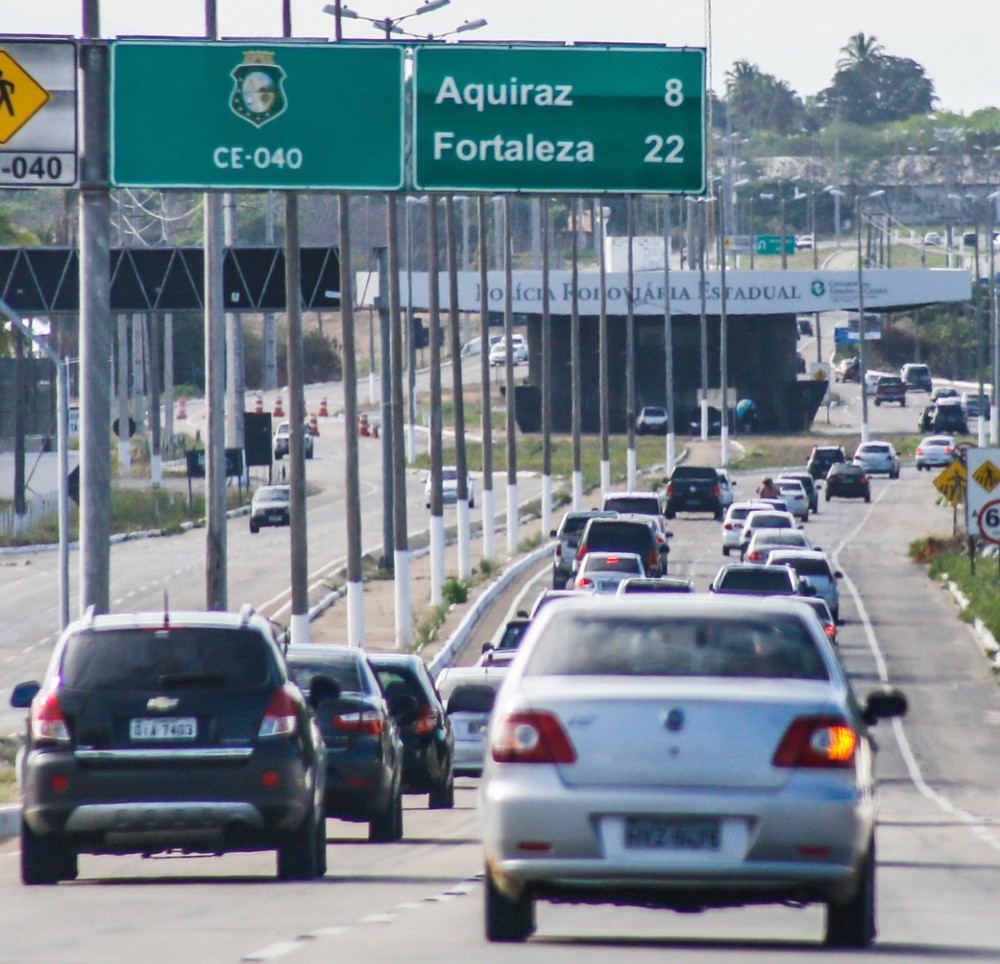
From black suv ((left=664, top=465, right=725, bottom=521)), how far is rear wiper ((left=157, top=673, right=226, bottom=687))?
5446cm

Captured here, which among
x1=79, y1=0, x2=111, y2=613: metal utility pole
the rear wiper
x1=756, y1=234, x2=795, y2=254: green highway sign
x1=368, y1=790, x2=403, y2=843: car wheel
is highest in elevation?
x1=756, y1=234, x2=795, y2=254: green highway sign

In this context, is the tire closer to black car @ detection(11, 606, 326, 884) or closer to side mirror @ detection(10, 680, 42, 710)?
black car @ detection(11, 606, 326, 884)

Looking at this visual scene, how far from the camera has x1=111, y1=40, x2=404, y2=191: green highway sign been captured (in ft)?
66.4

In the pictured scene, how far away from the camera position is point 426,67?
68.4 ft

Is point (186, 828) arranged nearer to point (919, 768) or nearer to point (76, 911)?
point (76, 911)

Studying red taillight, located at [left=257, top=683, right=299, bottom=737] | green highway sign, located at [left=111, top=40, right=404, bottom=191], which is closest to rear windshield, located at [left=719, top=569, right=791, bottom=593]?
green highway sign, located at [left=111, top=40, right=404, bottom=191]

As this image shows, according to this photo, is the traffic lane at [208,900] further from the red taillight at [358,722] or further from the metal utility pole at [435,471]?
the metal utility pole at [435,471]

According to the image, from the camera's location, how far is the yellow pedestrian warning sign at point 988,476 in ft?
115

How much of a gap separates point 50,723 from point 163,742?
0.65 metres

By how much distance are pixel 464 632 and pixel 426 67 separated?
21317mm

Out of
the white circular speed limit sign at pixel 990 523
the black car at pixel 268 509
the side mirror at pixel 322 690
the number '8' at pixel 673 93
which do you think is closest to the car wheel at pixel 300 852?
the side mirror at pixel 322 690

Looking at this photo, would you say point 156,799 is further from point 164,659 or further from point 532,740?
point 532,740

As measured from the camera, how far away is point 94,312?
757 inches

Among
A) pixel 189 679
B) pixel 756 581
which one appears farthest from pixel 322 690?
pixel 756 581
